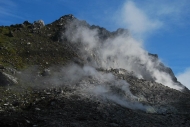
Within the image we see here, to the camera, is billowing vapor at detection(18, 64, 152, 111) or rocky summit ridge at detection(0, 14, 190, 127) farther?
billowing vapor at detection(18, 64, 152, 111)

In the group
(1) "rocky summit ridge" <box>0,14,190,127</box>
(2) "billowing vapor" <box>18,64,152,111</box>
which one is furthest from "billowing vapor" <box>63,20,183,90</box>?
(2) "billowing vapor" <box>18,64,152,111</box>

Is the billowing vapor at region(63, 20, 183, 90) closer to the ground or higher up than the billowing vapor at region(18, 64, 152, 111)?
higher up

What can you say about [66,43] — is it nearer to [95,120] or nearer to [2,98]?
[2,98]

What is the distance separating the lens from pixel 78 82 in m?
48.9

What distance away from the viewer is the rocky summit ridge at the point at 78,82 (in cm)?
3469

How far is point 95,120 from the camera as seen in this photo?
110 feet

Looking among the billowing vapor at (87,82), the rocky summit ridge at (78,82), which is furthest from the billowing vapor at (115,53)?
the billowing vapor at (87,82)

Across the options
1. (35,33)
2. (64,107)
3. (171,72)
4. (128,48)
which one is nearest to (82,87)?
(64,107)

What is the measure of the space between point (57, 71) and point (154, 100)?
58.5 ft

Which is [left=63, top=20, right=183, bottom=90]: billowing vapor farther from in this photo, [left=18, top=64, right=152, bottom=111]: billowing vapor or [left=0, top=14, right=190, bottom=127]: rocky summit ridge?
[left=18, top=64, right=152, bottom=111]: billowing vapor

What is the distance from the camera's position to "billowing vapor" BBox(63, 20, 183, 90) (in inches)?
2680

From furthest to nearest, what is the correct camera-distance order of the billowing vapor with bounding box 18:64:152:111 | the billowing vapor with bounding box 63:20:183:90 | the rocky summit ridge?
the billowing vapor with bounding box 63:20:183:90 < the billowing vapor with bounding box 18:64:152:111 < the rocky summit ridge

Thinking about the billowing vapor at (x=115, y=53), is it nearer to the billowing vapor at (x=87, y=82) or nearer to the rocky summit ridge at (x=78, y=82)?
the rocky summit ridge at (x=78, y=82)

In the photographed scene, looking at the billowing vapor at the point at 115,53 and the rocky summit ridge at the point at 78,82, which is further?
the billowing vapor at the point at 115,53
